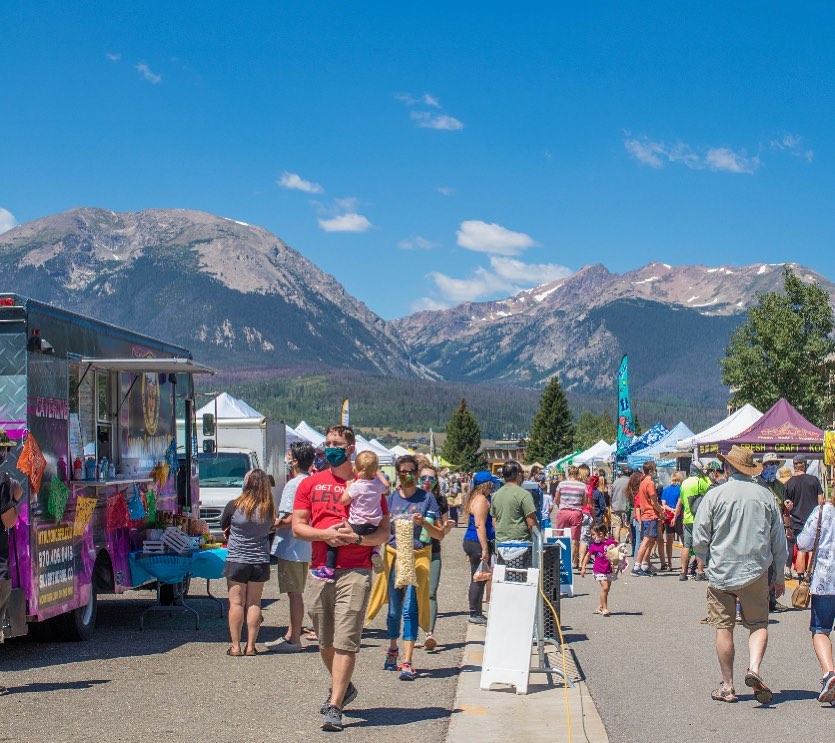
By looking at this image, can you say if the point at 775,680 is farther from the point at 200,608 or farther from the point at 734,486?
the point at 200,608

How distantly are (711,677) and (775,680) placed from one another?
1.55 ft

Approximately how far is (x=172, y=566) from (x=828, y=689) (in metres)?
6.92

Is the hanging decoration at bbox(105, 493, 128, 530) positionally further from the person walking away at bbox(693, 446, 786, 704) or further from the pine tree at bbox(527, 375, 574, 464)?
the pine tree at bbox(527, 375, 574, 464)

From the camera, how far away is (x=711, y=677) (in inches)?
357

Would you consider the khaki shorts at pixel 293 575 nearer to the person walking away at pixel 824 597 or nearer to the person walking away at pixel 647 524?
the person walking away at pixel 824 597

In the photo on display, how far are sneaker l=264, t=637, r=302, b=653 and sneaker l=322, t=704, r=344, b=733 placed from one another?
3387mm

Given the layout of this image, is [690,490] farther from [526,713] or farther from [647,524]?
[526,713]

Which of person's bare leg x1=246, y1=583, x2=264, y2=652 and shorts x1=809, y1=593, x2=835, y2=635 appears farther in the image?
person's bare leg x1=246, y1=583, x2=264, y2=652

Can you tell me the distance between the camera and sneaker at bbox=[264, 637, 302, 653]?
10.6 metres

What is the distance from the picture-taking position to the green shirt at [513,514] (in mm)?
10977

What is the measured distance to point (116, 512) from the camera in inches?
461

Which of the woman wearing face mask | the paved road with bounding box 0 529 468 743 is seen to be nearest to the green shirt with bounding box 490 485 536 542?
the paved road with bounding box 0 529 468 743

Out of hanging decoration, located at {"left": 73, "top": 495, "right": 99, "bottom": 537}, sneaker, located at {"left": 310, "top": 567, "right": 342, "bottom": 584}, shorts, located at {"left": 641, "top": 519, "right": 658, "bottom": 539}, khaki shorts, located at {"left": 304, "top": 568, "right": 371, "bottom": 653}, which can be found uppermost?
hanging decoration, located at {"left": 73, "top": 495, "right": 99, "bottom": 537}

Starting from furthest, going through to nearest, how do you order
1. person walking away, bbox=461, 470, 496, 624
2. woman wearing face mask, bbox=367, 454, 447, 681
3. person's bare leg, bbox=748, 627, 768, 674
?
person walking away, bbox=461, 470, 496, 624 < woman wearing face mask, bbox=367, 454, 447, 681 < person's bare leg, bbox=748, 627, 768, 674
